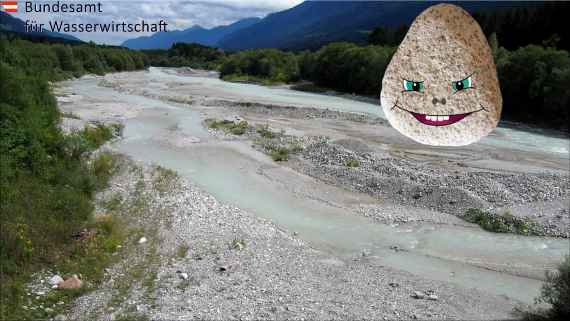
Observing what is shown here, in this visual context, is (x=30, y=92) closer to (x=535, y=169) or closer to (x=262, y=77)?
(x=535, y=169)

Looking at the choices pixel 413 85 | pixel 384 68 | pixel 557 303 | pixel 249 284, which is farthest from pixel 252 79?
pixel 413 85

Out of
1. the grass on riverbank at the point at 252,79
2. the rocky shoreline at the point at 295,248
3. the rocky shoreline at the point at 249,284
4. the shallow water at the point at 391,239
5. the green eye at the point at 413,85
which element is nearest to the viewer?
the green eye at the point at 413,85

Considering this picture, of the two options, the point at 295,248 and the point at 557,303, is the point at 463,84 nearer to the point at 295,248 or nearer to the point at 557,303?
the point at 557,303

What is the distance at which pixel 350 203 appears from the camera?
16969 mm

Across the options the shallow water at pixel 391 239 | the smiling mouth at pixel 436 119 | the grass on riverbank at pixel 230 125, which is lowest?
the shallow water at pixel 391 239

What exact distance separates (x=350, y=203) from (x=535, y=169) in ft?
37.0

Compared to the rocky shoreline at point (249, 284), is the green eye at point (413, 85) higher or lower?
higher

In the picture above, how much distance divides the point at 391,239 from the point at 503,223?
401cm

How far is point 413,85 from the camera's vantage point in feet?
12.5

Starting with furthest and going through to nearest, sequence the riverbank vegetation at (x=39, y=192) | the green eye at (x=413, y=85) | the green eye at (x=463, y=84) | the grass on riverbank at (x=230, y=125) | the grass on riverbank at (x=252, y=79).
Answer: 1. the grass on riverbank at (x=252, y=79)
2. the grass on riverbank at (x=230, y=125)
3. the riverbank vegetation at (x=39, y=192)
4. the green eye at (x=413, y=85)
5. the green eye at (x=463, y=84)

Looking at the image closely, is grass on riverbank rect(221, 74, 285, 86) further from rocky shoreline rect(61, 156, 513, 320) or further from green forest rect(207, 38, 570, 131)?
rocky shoreline rect(61, 156, 513, 320)

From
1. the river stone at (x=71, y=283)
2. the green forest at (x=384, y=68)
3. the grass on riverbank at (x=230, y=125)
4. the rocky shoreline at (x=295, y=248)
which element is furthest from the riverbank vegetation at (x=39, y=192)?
the green forest at (x=384, y=68)

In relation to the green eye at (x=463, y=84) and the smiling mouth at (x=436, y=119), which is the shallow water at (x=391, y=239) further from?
the green eye at (x=463, y=84)

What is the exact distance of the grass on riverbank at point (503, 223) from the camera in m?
14.0
